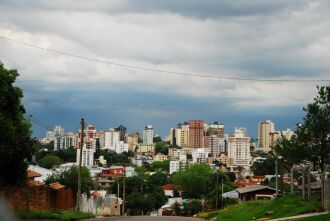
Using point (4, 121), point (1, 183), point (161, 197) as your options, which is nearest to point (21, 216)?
point (1, 183)

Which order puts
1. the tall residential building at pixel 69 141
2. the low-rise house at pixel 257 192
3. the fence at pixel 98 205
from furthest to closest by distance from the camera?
1. the tall residential building at pixel 69 141
2. the low-rise house at pixel 257 192
3. the fence at pixel 98 205

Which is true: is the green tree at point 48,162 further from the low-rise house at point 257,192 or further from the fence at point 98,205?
the low-rise house at point 257,192

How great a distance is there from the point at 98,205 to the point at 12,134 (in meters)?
36.1

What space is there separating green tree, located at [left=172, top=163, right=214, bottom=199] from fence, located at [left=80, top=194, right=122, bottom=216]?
45.5 meters

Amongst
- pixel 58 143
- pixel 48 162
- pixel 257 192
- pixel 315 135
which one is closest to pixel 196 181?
pixel 48 162

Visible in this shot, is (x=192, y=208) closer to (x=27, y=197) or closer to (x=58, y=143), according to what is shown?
(x=27, y=197)

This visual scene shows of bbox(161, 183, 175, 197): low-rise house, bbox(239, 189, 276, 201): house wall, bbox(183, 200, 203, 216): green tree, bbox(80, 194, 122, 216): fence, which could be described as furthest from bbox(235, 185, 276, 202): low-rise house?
bbox(161, 183, 175, 197): low-rise house

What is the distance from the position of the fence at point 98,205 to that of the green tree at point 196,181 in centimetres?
4549

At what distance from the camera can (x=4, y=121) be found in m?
22.1

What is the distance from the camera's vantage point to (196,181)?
118 meters

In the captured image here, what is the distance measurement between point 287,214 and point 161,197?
243 ft

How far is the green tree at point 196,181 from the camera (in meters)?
118

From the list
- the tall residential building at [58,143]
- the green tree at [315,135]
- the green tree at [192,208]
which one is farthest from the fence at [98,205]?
the tall residential building at [58,143]

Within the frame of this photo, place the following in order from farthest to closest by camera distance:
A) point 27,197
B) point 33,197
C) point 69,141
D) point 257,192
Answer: point 69,141 → point 257,192 → point 33,197 → point 27,197
